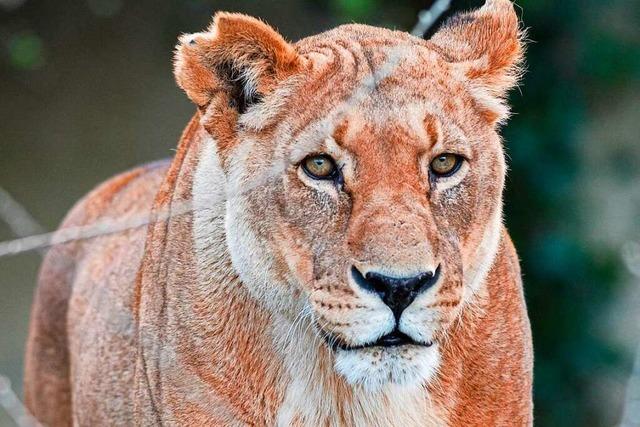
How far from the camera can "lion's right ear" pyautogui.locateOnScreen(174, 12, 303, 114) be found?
8.05ft

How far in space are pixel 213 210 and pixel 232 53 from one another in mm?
Result: 371

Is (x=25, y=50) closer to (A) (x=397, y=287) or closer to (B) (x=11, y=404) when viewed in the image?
(B) (x=11, y=404)

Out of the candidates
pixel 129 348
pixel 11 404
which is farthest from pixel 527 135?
pixel 11 404

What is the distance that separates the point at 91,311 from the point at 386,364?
4.72 ft

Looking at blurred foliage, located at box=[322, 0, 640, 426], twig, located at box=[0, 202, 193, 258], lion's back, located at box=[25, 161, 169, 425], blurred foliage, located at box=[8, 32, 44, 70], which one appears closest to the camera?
twig, located at box=[0, 202, 193, 258]

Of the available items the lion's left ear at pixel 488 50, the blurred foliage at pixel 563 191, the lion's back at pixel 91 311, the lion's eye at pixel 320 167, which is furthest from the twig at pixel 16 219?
the blurred foliage at pixel 563 191

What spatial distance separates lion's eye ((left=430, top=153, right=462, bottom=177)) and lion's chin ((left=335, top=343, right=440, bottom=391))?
13.4 inches

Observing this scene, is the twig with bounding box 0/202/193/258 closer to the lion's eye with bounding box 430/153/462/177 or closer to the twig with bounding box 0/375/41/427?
the twig with bounding box 0/375/41/427

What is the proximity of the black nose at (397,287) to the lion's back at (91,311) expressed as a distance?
1036 millimetres

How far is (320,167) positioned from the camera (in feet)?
7.88

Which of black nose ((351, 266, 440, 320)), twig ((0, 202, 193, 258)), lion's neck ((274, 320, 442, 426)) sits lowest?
lion's neck ((274, 320, 442, 426))

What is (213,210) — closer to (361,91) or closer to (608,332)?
(361,91)

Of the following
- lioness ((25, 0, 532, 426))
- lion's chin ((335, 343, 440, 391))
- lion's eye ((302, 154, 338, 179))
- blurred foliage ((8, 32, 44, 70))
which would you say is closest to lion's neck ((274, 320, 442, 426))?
lioness ((25, 0, 532, 426))

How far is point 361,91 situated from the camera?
244cm
